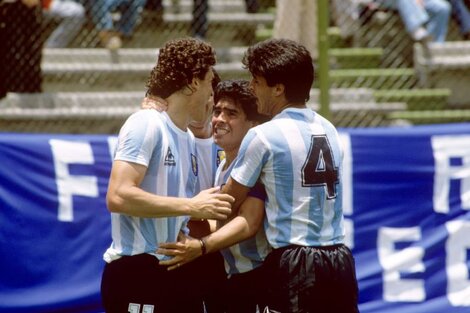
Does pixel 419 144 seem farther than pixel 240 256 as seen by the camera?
Yes

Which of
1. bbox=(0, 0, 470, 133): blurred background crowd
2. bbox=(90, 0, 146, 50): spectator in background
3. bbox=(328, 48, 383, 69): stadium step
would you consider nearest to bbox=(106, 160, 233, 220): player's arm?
bbox=(0, 0, 470, 133): blurred background crowd

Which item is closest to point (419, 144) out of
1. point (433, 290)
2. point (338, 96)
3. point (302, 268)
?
point (433, 290)

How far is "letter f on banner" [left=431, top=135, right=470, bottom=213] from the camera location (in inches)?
265

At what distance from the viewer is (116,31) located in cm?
888

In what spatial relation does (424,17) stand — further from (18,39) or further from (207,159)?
(207,159)

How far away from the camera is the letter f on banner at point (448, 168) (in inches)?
265

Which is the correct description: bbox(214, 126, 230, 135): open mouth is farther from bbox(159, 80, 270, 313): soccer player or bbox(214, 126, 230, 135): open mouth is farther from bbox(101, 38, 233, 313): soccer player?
bbox(101, 38, 233, 313): soccer player

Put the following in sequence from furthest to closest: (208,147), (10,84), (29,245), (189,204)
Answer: (10,84) < (29,245) < (208,147) < (189,204)

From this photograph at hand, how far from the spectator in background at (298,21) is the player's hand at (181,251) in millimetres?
4220

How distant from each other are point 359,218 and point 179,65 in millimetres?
2844

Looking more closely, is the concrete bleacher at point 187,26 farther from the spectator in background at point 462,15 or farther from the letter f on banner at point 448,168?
the letter f on banner at point 448,168

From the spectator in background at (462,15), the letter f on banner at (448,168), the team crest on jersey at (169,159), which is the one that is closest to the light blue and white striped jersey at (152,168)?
the team crest on jersey at (169,159)

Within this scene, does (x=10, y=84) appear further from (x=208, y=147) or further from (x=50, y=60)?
(x=208, y=147)

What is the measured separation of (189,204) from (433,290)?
3128 mm
